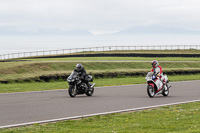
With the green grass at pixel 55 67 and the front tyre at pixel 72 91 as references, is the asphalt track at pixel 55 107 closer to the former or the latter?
the front tyre at pixel 72 91

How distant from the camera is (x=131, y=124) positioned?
968 cm

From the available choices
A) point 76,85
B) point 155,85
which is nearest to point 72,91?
point 76,85

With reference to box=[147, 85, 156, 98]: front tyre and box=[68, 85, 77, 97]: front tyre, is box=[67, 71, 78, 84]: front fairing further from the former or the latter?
box=[147, 85, 156, 98]: front tyre

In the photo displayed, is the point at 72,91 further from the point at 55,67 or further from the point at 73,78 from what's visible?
the point at 55,67

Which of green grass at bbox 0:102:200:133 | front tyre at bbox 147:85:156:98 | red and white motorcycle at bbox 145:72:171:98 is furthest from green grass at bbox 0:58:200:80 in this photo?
green grass at bbox 0:102:200:133

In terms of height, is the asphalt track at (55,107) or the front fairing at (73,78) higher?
the front fairing at (73,78)

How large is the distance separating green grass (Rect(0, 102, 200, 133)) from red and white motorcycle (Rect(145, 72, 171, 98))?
5237mm

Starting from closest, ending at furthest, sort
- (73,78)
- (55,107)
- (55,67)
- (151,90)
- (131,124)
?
(131,124) < (55,107) < (73,78) < (151,90) < (55,67)

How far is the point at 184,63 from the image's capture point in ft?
150

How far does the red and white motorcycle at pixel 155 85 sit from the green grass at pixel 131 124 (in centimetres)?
524

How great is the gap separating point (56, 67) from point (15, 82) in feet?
30.9

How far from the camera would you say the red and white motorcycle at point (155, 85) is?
56.9ft

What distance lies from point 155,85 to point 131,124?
818cm

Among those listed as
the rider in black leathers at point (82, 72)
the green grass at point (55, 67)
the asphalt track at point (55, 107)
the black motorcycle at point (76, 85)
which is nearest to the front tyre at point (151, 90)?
the asphalt track at point (55, 107)
